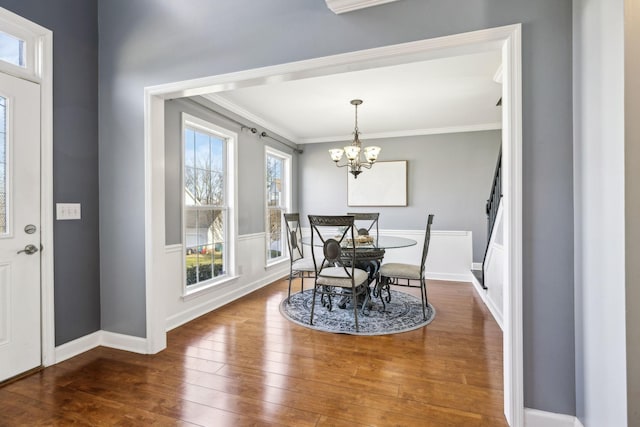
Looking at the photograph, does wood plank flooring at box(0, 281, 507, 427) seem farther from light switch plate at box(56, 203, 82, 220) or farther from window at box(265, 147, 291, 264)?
window at box(265, 147, 291, 264)

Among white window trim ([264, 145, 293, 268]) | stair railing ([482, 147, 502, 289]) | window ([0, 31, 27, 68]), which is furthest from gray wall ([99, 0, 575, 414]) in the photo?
white window trim ([264, 145, 293, 268])

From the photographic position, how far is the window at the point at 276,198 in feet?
16.3

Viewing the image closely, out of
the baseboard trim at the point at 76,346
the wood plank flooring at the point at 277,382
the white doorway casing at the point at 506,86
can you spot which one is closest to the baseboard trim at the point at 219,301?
the wood plank flooring at the point at 277,382

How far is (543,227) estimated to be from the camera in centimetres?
157

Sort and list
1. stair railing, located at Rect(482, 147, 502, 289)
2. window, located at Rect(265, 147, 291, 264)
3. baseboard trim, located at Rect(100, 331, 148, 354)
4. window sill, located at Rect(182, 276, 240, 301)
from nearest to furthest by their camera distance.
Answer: baseboard trim, located at Rect(100, 331, 148, 354), window sill, located at Rect(182, 276, 240, 301), stair railing, located at Rect(482, 147, 502, 289), window, located at Rect(265, 147, 291, 264)

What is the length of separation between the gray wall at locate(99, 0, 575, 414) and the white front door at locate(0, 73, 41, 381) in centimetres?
46

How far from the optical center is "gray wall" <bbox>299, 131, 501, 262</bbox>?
4.88 m

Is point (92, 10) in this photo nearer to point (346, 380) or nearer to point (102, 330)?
point (102, 330)

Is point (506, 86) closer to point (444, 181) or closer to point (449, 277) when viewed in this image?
point (444, 181)

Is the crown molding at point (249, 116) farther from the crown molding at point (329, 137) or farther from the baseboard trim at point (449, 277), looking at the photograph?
the baseboard trim at point (449, 277)

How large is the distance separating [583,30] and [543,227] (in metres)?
0.93

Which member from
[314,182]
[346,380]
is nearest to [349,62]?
[346,380]

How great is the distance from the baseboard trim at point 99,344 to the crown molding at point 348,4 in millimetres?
2736

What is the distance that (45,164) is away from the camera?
219 cm
